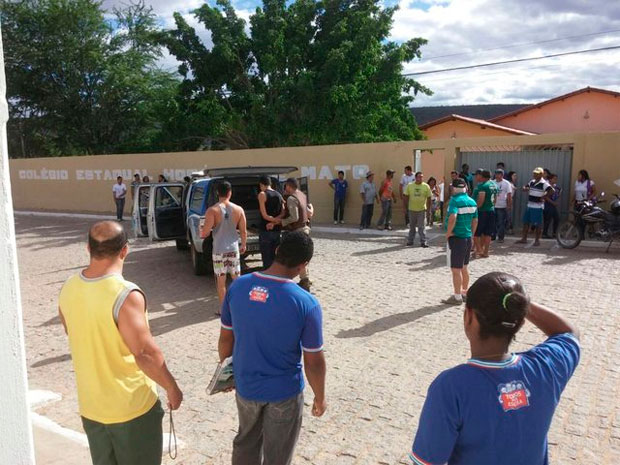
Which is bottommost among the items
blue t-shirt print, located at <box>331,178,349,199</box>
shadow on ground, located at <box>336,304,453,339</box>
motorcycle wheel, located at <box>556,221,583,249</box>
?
shadow on ground, located at <box>336,304,453,339</box>

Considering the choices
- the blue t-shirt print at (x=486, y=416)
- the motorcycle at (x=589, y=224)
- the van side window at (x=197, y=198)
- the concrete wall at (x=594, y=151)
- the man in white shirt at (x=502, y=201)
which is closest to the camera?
the blue t-shirt print at (x=486, y=416)

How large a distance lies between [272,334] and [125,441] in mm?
869

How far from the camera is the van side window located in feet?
30.2

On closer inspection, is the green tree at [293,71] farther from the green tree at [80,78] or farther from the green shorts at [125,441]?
the green shorts at [125,441]

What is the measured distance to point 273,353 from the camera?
2695mm

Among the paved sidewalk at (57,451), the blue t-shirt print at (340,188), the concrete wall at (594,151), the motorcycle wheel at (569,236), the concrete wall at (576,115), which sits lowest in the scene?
the paved sidewalk at (57,451)

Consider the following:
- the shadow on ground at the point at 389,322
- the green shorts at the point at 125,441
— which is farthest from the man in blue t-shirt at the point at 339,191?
the green shorts at the point at 125,441

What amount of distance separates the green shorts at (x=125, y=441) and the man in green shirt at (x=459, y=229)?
5.26 metres

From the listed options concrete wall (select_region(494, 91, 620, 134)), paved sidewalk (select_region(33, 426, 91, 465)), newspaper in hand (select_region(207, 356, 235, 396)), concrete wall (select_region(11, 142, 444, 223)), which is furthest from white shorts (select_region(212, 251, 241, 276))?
concrete wall (select_region(494, 91, 620, 134))

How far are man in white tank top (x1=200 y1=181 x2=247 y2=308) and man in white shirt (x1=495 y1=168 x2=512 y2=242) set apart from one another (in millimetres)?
7577

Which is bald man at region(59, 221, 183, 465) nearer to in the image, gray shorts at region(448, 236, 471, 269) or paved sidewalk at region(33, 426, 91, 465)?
paved sidewalk at region(33, 426, 91, 465)

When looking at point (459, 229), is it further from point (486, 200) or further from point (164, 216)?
point (164, 216)

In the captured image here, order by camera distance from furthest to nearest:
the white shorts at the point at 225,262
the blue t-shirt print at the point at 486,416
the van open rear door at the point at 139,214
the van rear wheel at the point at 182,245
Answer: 1. the van rear wheel at the point at 182,245
2. the van open rear door at the point at 139,214
3. the white shorts at the point at 225,262
4. the blue t-shirt print at the point at 486,416

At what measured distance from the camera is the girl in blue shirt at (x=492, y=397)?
1728mm
